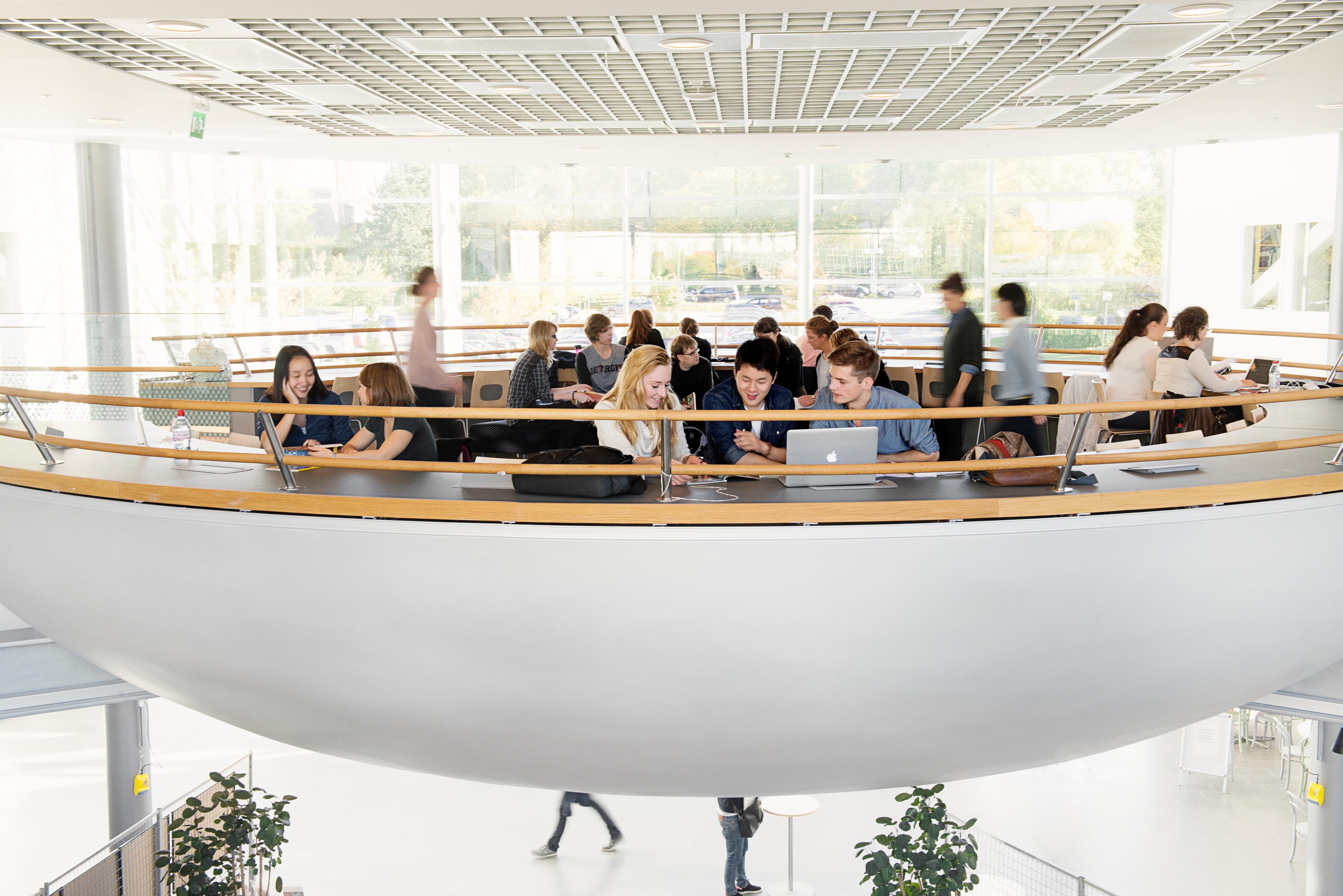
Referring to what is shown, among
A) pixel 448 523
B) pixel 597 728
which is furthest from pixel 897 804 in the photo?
pixel 448 523

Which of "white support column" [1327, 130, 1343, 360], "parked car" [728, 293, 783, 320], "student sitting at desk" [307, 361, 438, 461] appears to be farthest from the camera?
"parked car" [728, 293, 783, 320]

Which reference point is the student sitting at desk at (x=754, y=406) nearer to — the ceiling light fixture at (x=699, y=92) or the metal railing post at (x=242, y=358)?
the ceiling light fixture at (x=699, y=92)

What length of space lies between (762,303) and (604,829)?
921 cm

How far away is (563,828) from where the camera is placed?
11.8 metres

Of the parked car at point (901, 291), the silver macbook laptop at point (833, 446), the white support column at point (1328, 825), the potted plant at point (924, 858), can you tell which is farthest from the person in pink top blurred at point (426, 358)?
the parked car at point (901, 291)

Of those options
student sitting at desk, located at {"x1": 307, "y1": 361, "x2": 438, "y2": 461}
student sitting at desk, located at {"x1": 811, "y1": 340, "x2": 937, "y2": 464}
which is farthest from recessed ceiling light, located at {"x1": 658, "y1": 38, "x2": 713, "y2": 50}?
student sitting at desk, located at {"x1": 307, "y1": 361, "x2": 438, "y2": 461}

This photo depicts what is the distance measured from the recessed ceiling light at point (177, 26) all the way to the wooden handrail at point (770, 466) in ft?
9.24

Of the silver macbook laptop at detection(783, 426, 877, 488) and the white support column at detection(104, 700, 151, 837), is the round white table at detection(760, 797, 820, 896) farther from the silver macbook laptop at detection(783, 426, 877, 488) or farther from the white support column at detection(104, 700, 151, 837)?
the silver macbook laptop at detection(783, 426, 877, 488)

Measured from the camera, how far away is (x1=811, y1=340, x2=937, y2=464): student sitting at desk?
4.88 m

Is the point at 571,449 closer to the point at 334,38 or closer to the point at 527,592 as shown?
the point at 527,592

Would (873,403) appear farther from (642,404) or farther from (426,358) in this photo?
(426,358)

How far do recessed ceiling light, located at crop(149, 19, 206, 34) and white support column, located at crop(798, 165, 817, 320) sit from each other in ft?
40.0

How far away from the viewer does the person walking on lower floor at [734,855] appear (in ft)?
34.2

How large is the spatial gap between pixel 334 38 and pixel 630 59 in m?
1.97
